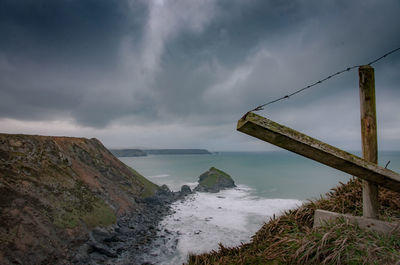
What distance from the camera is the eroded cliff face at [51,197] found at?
953 centimetres

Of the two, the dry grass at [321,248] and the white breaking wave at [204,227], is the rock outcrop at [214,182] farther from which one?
the dry grass at [321,248]

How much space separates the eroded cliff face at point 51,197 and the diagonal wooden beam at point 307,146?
11273mm

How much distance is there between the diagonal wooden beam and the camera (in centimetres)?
305

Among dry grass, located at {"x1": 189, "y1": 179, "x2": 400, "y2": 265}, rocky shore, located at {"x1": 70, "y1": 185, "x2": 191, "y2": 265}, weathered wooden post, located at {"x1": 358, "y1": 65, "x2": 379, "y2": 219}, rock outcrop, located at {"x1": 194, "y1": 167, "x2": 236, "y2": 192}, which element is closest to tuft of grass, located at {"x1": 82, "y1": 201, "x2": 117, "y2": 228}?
rocky shore, located at {"x1": 70, "y1": 185, "x2": 191, "y2": 265}

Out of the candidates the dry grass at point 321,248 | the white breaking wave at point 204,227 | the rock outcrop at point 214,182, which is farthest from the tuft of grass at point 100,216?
the rock outcrop at point 214,182

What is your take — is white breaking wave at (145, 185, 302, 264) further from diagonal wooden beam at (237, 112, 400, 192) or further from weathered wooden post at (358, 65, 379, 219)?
diagonal wooden beam at (237, 112, 400, 192)

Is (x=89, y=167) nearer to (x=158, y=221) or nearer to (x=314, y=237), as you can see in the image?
(x=158, y=221)

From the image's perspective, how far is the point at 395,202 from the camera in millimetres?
4965

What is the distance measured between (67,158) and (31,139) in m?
3.01

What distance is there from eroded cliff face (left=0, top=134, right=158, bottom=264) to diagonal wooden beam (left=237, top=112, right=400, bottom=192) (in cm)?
1127

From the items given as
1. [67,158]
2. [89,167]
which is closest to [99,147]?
[89,167]

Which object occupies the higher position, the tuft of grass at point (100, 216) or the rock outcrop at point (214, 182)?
the tuft of grass at point (100, 216)

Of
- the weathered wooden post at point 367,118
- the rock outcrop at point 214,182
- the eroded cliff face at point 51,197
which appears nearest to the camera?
the weathered wooden post at point 367,118

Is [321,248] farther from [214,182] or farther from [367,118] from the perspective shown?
[214,182]
